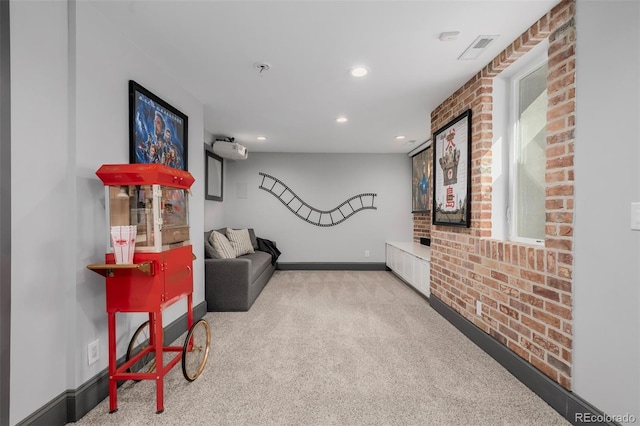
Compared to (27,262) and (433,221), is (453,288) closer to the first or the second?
(433,221)

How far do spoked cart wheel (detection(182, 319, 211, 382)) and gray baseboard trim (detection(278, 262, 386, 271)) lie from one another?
3.24 metres

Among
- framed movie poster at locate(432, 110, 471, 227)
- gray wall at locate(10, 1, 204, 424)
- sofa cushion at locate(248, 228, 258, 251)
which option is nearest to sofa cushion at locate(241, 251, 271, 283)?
sofa cushion at locate(248, 228, 258, 251)

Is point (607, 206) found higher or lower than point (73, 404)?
higher

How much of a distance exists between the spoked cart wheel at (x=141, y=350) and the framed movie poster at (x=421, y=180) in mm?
4461

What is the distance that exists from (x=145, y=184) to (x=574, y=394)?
2656 millimetres

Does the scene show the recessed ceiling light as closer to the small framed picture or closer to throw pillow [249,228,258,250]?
the small framed picture

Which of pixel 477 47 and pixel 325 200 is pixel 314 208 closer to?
pixel 325 200

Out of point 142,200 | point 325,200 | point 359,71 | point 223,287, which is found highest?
point 359,71

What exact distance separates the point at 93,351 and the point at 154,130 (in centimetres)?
160

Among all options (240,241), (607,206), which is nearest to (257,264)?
(240,241)

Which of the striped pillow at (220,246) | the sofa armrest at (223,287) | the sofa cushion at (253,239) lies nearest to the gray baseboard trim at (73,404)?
the sofa armrest at (223,287)

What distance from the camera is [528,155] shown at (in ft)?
7.71

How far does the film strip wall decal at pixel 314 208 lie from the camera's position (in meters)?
5.99

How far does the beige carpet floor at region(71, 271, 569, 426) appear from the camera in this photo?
169 centimetres
